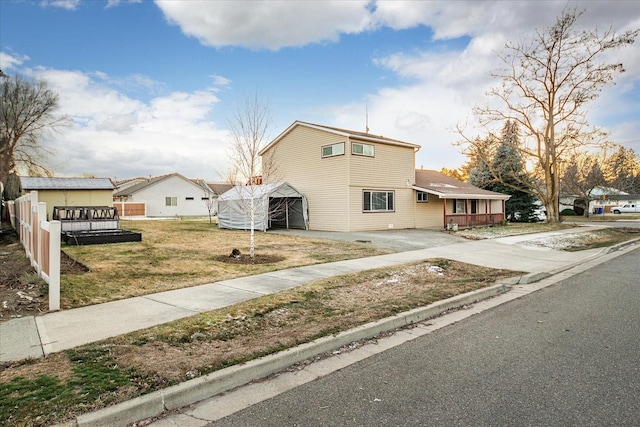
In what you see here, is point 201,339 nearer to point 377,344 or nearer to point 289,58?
point 377,344

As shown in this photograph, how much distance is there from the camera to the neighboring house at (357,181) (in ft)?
71.6

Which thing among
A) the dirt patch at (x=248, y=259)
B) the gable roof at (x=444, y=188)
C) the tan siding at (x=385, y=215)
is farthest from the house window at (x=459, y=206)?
the dirt patch at (x=248, y=259)

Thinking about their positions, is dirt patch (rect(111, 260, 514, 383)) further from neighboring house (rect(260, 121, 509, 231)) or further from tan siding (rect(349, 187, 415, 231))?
neighboring house (rect(260, 121, 509, 231))

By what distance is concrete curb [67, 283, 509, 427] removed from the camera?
292 cm

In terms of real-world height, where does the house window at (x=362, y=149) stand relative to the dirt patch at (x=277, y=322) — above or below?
above

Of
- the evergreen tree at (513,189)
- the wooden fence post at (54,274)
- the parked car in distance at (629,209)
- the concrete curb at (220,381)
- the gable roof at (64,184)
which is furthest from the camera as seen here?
the parked car in distance at (629,209)

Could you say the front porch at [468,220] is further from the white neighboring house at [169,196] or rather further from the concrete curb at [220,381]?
the white neighboring house at [169,196]

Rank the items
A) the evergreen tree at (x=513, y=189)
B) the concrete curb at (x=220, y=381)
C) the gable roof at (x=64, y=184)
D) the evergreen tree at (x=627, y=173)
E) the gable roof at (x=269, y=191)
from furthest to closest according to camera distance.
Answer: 1. the evergreen tree at (x=627, y=173)
2. the evergreen tree at (x=513, y=189)
3. the gable roof at (x=64, y=184)
4. the gable roof at (x=269, y=191)
5. the concrete curb at (x=220, y=381)

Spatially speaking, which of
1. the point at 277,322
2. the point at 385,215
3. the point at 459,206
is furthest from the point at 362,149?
the point at 277,322

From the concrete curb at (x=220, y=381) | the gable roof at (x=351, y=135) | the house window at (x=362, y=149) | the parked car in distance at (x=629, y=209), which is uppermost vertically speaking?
the gable roof at (x=351, y=135)

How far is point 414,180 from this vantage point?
25641 mm

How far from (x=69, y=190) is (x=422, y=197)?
22.1 m

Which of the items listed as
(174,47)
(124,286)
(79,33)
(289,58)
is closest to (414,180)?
(289,58)

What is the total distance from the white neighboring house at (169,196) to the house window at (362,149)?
24526 millimetres
